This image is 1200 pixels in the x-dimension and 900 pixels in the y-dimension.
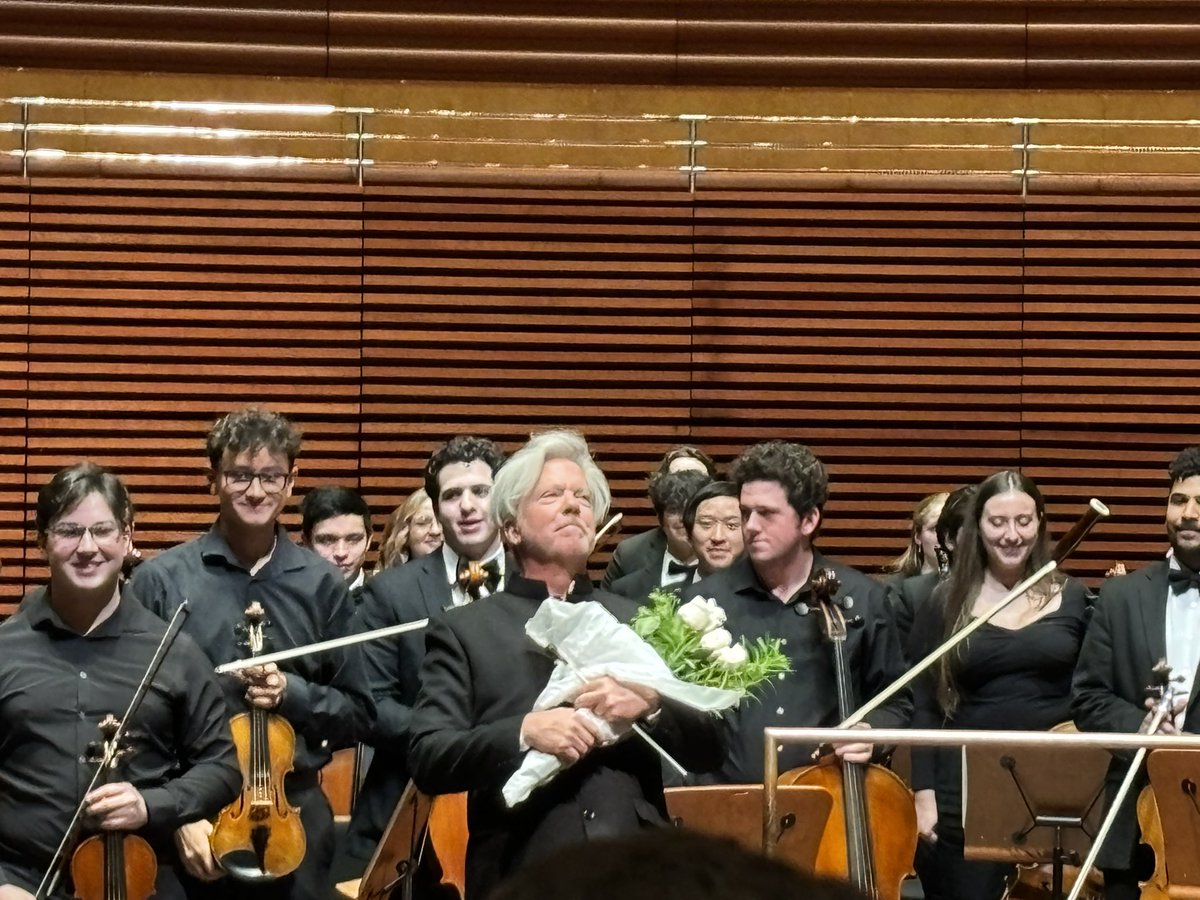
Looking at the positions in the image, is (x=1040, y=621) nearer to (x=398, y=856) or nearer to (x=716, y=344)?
(x=398, y=856)

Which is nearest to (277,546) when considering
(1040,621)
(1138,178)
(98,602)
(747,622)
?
(98,602)

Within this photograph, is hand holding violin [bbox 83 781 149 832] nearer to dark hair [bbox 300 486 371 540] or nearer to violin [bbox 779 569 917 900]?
violin [bbox 779 569 917 900]

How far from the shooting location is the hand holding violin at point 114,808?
3.50 metres

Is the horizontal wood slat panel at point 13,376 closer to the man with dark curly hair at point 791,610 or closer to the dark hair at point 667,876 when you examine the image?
the man with dark curly hair at point 791,610

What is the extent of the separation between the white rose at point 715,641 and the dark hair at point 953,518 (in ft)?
6.43

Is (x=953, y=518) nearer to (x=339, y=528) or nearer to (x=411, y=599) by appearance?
(x=411, y=599)

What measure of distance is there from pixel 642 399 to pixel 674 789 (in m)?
3.99

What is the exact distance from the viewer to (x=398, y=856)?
12.7ft

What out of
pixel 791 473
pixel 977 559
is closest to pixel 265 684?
pixel 791 473

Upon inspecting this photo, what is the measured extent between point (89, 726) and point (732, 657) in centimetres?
137

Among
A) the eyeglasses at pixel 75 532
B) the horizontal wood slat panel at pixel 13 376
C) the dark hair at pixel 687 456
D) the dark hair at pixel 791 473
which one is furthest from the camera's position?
the horizontal wood slat panel at pixel 13 376

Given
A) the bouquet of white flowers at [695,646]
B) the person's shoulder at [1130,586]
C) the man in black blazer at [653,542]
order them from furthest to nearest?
the man in black blazer at [653,542]
the person's shoulder at [1130,586]
the bouquet of white flowers at [695,646]

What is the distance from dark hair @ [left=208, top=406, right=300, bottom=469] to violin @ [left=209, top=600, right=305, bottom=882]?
0.44 m

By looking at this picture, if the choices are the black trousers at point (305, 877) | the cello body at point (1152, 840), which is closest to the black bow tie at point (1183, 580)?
the cello body at point (1152, 840)
